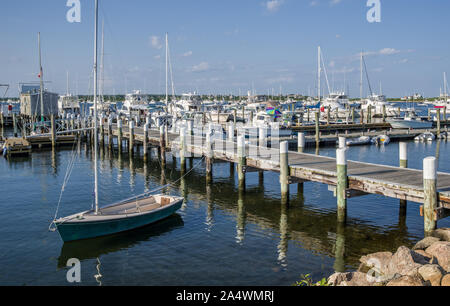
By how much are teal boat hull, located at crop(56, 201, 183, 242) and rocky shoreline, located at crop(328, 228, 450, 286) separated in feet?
28.1

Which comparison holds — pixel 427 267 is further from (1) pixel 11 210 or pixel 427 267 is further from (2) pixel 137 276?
(1) pixel 11 210

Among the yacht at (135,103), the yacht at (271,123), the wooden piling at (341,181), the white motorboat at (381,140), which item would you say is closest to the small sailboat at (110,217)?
the wooden piling at (341,181)

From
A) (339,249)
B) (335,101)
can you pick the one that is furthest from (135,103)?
(339,249)

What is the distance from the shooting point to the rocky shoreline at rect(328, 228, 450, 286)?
9539 mm

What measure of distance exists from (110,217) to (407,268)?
1048cm

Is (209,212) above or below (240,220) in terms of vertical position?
above

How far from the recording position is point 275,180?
1035 inches

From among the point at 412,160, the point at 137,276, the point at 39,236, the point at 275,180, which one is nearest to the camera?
the point at 137,276

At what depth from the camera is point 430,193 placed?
13.2 m

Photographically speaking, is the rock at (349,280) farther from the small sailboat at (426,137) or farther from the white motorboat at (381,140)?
the small sailboat at (426,137)

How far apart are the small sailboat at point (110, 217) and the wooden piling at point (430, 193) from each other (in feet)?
32.6

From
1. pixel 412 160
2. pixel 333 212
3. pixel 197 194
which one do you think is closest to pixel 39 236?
pixel 197 194

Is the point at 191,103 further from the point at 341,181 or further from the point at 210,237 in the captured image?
the point at 341,181

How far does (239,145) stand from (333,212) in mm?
5735
